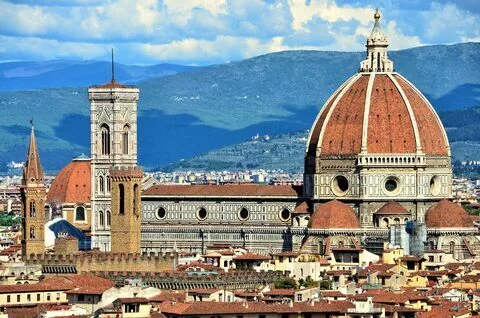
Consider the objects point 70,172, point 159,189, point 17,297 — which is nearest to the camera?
point 17,297

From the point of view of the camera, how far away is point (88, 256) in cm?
11044

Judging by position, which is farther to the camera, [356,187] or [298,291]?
[356,187]

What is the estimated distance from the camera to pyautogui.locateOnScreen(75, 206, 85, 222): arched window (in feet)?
534

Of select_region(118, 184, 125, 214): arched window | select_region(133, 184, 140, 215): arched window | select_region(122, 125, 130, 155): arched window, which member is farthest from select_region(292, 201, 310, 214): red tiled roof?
select_region(122, 125, 130, 155): arched window

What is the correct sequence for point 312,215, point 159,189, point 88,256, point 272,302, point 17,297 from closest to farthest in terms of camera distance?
point 272,302, point 17,297, point 88,256, point 312,215, point 159,189

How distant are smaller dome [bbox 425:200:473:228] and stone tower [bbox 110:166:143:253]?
53.3 ft

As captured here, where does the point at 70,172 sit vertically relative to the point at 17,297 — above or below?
above

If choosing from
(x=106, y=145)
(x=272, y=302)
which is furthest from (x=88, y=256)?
(x=106, y=145)

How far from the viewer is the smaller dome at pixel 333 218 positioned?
131250 millimetres

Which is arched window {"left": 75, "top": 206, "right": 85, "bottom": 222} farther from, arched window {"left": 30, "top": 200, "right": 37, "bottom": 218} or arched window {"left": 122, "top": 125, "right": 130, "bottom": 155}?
arched window {"left": 30, "top": 200, "right": 37, "bottom": 218}

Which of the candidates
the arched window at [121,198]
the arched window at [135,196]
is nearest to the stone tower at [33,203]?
the arched window at [121,198]

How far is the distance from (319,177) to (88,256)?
29.9 metres

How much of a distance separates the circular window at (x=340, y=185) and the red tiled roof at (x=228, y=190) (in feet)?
15.0

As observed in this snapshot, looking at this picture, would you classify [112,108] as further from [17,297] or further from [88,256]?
[17,297]
